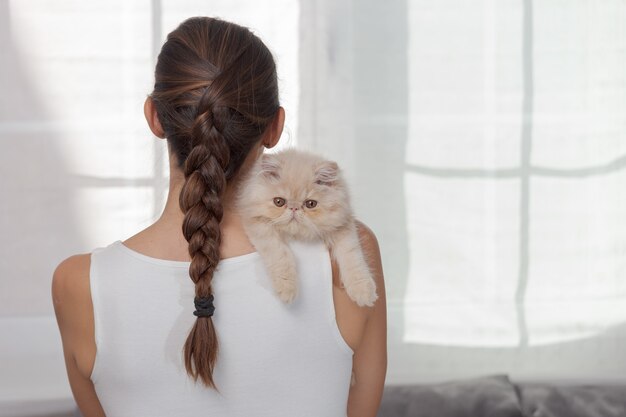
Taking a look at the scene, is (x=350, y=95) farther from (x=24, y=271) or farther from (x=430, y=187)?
(x=24, y=271)

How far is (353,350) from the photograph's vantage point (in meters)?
1.40

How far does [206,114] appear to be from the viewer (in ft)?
4.14

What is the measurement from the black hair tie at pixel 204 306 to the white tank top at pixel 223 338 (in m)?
0.03

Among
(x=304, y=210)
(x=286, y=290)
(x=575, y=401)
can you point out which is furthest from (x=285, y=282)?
(x=575, y=401)

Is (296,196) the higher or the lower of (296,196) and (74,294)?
the higher

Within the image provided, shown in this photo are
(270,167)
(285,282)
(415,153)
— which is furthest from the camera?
(415,153)

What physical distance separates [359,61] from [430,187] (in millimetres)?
584

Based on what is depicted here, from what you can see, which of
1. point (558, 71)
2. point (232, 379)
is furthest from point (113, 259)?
point (558, 71)

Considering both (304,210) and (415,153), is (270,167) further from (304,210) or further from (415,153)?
(415,153)

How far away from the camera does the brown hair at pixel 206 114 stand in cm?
127

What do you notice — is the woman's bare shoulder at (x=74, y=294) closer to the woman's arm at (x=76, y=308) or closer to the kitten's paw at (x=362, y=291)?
the woman's arm at (x=76, y=308)

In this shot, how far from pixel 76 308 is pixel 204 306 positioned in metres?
0.21

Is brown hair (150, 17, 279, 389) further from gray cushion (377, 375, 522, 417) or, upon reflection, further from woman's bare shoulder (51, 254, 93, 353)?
gray cushion (377, 375, 522, 417)

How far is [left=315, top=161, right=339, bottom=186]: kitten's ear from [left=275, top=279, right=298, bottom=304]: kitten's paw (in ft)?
0.85
